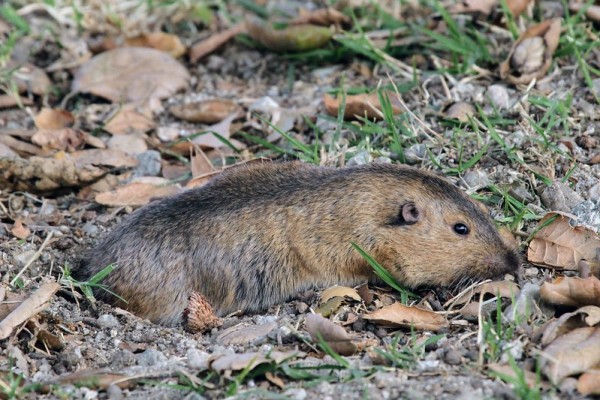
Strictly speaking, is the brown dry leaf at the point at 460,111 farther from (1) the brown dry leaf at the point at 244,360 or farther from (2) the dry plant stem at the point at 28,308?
(2) the dry plant stem at the point at 28,308

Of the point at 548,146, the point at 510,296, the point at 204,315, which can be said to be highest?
the point at 548,146

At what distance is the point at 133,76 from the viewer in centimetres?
761

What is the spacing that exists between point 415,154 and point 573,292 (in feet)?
6.07

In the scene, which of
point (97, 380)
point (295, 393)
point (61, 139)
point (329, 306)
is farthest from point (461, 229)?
point (61, 139)

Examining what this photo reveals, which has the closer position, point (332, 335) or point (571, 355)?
point (571, 355)

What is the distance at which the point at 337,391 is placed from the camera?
13.0 feet

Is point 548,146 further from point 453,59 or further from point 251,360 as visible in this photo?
point 251,360

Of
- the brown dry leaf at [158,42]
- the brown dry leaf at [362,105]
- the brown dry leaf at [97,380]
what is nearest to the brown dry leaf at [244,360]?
the brown dry leaf at [97,380]

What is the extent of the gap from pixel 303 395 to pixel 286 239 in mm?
1423

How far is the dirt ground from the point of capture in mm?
4105

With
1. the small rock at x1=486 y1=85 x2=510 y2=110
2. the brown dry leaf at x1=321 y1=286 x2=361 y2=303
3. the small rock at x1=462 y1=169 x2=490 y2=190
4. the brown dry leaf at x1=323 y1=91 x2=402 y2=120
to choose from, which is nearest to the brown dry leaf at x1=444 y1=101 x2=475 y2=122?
the small rock at x1=486 y1=85 x2=510 y2=110

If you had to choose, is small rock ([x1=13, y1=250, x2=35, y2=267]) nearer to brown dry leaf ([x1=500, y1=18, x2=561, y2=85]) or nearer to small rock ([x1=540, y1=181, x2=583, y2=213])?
small rock ([x1=540, y1=181, x2=583, y2=213])

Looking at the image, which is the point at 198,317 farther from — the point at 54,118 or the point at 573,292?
the point at 54,118

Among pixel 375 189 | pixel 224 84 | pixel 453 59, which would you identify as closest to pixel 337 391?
pixel 375 189
